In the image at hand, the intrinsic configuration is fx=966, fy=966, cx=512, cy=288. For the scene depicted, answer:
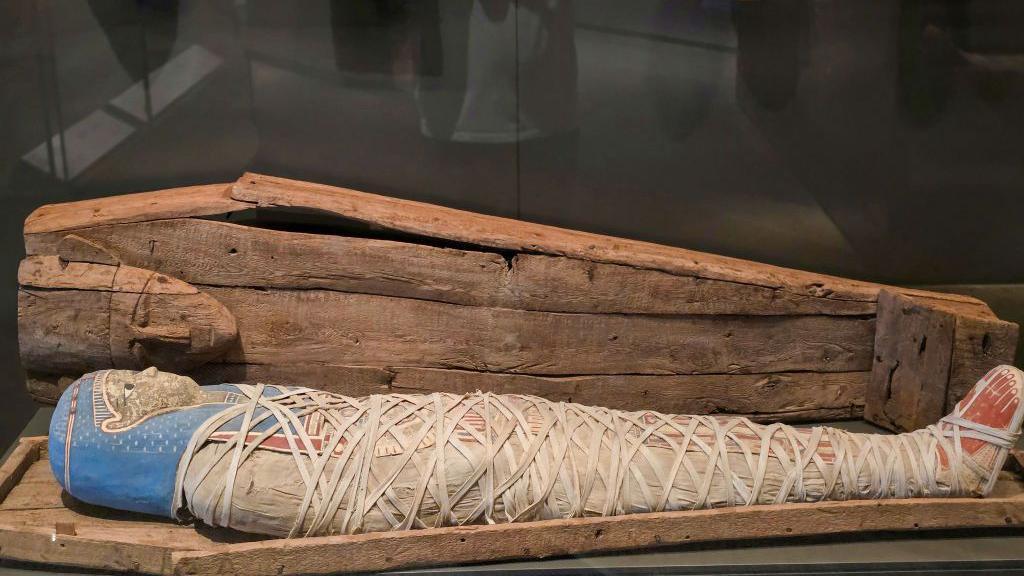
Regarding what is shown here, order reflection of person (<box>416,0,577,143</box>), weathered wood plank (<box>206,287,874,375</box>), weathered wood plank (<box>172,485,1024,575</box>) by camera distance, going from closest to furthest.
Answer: weathered wood plank (<box>172,485,1024,575</box>), weathered wood plank (<box>206,287,874,375</box>), reflection of person (<box>416,0,577,143</box>)

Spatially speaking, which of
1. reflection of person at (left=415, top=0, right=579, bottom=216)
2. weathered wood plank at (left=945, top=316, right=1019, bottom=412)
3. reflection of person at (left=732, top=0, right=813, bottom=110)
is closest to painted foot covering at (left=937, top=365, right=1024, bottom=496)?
weathered wood plank at (left=945, top=316, right=1019, bottom=412)

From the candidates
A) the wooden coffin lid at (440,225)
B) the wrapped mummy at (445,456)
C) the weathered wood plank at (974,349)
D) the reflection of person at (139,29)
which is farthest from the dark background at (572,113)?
the wrapped mummy at (445,456)

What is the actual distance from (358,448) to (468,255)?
52cm

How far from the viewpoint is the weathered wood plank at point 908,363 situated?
2.14 metres

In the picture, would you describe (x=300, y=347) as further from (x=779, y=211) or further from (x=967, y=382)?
(x=967, y=382)

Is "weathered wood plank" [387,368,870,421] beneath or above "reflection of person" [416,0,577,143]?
beneath

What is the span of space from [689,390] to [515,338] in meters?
0.43

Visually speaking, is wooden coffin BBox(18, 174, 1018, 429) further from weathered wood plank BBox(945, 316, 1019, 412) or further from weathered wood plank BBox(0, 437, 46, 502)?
weathered wood plank BBox(0, 437, 46, 502)

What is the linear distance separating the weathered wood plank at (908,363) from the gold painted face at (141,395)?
152 cm

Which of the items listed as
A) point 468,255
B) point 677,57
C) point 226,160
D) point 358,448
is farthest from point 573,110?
point 358,448

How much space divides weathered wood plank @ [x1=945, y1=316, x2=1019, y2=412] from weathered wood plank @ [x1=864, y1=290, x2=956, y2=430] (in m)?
0.02

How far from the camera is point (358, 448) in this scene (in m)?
1.80

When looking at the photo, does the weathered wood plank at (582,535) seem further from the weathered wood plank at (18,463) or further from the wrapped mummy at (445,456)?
the weathered wood plank at (18,463)

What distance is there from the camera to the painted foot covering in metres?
1.90
